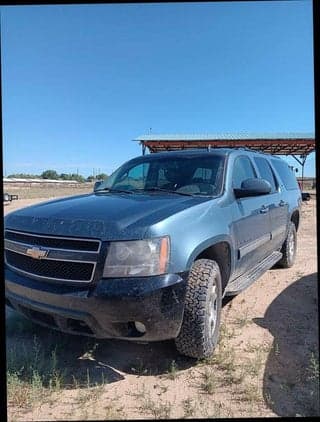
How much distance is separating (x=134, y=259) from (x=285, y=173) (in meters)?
4.47

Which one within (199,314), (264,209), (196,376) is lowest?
(196,376)

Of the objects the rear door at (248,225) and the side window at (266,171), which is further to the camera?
the side window at (266,171)

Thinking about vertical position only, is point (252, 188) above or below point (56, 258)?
above

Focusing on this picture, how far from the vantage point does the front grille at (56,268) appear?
2.46 m

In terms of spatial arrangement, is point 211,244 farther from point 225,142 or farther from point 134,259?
point 225,142

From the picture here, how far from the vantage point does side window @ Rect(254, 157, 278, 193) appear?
4793 millimetres

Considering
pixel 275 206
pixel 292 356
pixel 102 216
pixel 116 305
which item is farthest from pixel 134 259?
pixel 275 206

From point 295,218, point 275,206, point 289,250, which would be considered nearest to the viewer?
point 275,206

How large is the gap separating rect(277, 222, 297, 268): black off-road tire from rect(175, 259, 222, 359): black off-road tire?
3302mm

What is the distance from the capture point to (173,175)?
3877 millimetres

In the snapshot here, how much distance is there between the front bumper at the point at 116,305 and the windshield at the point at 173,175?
1.28 meters

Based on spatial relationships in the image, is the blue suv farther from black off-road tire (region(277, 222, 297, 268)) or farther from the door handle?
black off-road tire (region(277, 222, 297, 268))

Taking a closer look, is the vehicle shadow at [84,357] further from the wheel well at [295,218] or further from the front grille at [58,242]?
the wheel well at [295,218]

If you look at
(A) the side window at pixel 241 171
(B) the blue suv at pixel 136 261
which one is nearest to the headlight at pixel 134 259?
(B) the blue suv at pixel 136 261
